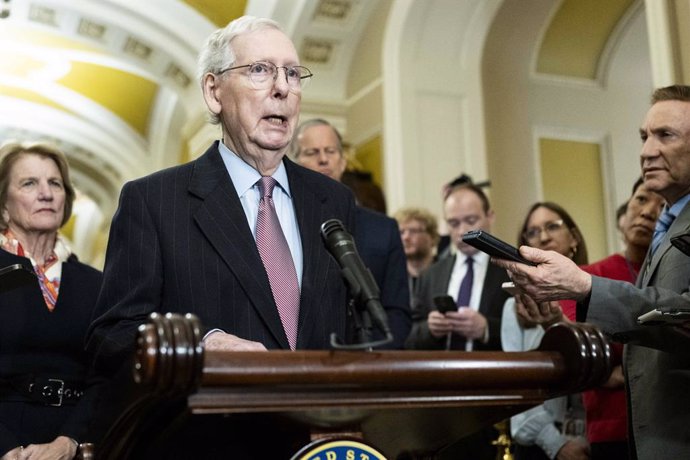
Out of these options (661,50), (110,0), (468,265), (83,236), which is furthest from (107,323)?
(83,236)

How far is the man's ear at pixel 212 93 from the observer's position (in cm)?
223

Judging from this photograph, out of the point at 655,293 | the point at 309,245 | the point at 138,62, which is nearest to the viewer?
the point at 309,245

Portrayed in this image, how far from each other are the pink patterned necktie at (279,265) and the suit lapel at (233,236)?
0.14ft

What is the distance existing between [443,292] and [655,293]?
203 cm

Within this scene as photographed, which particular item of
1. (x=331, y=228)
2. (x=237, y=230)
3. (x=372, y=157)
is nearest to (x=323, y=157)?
(x=237, y=230)

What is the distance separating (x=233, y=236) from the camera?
6.31 ft

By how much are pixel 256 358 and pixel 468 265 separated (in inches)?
115

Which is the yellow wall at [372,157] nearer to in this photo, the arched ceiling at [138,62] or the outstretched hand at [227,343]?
the arched ceiling at [138,62]

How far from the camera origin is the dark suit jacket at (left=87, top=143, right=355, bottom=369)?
1857mm

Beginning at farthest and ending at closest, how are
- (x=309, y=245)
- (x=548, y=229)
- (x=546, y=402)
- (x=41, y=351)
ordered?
(x=548, y=229)
(x=546, y=402)
(x=41, y=351)
(x=309, y=245)

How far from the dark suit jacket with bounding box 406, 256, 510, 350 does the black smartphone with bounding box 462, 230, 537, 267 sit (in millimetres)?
1746

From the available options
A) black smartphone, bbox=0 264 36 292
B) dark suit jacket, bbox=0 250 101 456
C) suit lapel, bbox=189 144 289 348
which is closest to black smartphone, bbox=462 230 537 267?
suit lapel, bbox=189 144 289 348

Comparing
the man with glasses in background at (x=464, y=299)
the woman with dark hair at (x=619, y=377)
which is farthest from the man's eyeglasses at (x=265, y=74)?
the man with glasses in background at (x=464, y=299)

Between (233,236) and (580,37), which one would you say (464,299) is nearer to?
(233,236)
